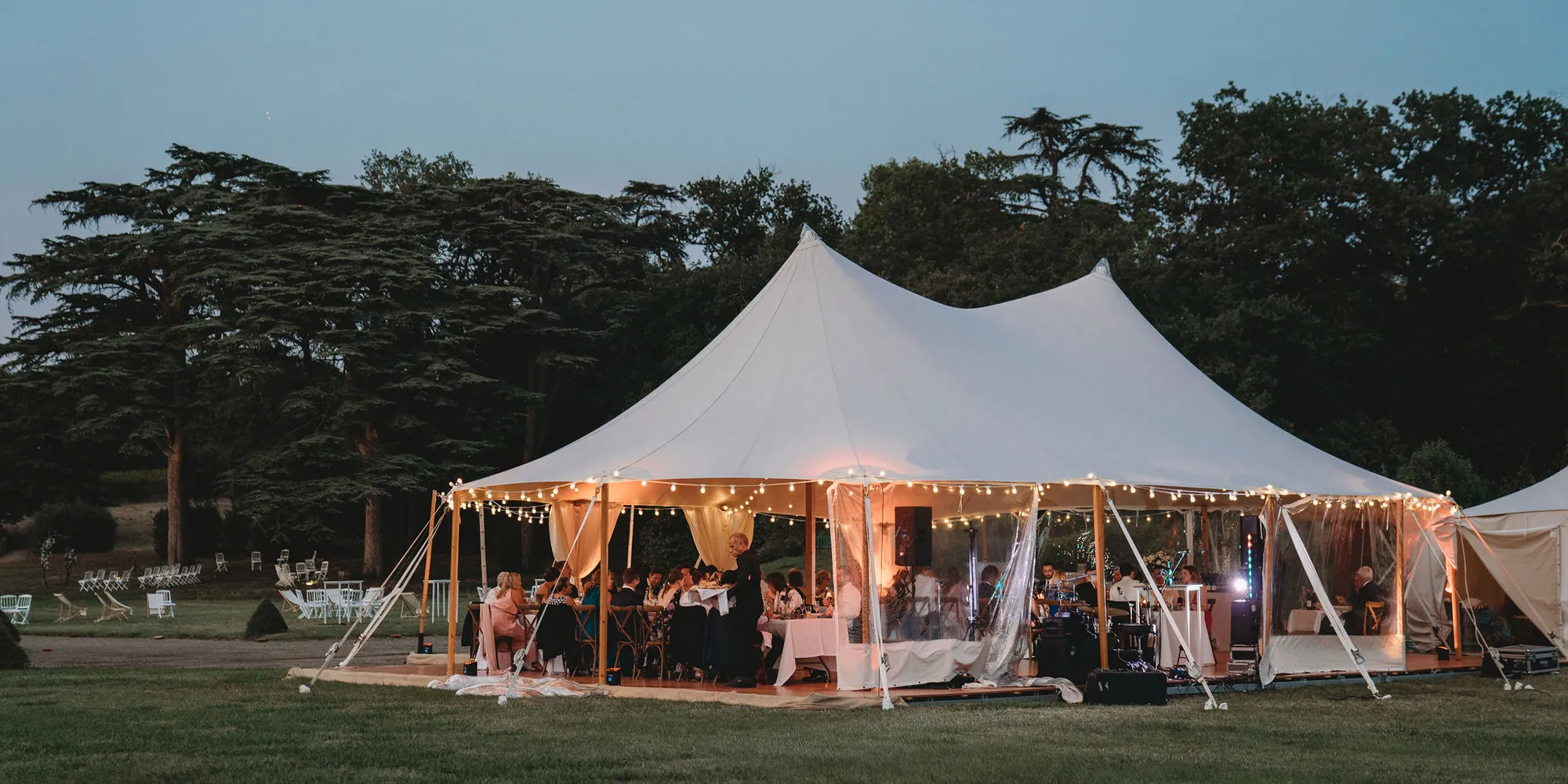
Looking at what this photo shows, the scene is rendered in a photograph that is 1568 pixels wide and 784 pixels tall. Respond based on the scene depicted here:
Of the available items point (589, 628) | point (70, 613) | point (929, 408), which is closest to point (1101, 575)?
point (929, 408)

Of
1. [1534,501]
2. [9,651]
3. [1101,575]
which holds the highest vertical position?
[1534,501]

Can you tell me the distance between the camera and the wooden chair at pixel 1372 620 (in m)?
12.9

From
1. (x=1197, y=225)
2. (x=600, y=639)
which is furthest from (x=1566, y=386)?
(x=600, y=639)

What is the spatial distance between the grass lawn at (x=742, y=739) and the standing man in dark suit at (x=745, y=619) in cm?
97

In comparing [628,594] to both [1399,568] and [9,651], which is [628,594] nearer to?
[9,651]

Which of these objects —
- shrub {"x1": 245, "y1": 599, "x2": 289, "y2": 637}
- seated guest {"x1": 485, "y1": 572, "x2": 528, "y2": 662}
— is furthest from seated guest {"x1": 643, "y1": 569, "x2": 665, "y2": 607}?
shrub {"x1": 245, "y1": 599, "x2": 289, "y2": 637}

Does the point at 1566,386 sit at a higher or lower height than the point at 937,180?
lower

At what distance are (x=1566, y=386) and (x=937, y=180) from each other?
14165 mm

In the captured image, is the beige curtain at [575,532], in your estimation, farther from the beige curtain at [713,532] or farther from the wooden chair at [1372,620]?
the wooden chair at [1372,620]

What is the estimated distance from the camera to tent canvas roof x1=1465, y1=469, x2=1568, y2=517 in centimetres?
1591

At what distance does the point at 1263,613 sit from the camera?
484 inches

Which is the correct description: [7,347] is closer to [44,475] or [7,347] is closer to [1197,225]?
[44,475]

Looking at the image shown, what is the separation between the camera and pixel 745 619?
11305 mm

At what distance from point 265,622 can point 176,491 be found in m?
14.7
